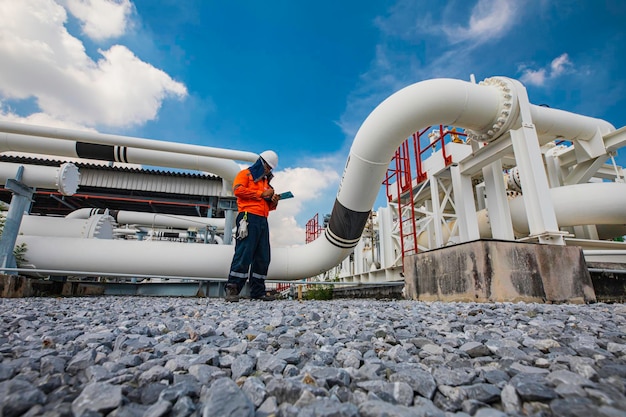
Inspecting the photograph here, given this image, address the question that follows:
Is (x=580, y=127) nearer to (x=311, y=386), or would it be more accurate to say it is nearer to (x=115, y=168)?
(x=311, y=386)

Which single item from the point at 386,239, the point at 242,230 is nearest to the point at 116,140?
the point at 242,230

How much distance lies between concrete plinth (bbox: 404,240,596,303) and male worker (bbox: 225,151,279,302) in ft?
6.04

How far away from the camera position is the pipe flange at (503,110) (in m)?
3.24

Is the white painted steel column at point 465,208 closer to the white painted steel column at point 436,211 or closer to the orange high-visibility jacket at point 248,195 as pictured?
the white painted steel column at point 436,211

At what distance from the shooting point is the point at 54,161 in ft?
27.2

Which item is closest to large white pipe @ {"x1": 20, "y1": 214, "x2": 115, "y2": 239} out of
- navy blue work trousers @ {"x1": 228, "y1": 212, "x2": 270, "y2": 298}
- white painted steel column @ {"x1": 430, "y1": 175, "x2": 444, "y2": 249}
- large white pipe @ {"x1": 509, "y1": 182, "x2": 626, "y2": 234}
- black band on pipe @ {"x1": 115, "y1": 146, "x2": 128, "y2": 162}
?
black band on pipe @ {"x1": 115, "y1": 146, "x2": 128, "y2": 162}

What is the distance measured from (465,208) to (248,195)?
9.48 ft

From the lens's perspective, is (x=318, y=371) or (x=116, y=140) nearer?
(x=318, y=371)

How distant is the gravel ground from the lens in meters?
0.58

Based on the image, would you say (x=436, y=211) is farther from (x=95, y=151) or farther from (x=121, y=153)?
(x=95, y=151)

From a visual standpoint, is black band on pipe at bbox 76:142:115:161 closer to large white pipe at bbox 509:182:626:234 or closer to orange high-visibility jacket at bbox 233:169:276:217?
orange high-visibility jacket at bbox 233:169:276:217

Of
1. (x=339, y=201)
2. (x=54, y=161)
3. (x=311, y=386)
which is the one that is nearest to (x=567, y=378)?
(x=311, y=386)

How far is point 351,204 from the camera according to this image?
3.64 m

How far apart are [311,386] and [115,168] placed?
30.3 ft
